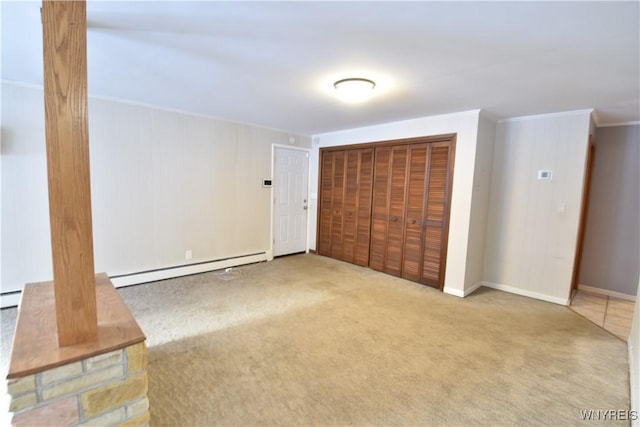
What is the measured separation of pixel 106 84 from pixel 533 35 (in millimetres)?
3514

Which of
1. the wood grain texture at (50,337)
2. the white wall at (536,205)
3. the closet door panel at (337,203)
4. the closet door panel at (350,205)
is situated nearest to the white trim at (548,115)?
the white wall at (536,205)

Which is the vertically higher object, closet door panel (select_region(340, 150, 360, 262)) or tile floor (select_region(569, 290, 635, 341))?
closet door panel (select_region(340, 150, 360, 262))

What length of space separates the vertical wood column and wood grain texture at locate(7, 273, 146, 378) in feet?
0.21

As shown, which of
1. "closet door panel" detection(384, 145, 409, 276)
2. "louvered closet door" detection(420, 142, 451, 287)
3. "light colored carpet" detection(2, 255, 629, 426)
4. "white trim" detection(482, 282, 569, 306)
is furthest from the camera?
"closet door panel" detection(384, 145, 409, 276)

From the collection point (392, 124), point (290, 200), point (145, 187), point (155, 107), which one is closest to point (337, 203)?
point (290, 200)

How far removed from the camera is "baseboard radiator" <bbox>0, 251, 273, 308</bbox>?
3021 millimetres

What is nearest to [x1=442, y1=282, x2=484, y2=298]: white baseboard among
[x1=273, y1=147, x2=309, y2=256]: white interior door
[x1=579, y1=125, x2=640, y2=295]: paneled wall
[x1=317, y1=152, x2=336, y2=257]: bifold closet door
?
[x1=579, y1=125, x2=640, y2=295]: paneled wall

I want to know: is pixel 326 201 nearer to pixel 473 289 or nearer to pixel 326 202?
pixel 326 202

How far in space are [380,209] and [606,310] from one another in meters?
2.84

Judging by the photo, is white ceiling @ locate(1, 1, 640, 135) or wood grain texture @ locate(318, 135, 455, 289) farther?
wood grain texture @ locate(318, 135, 455, 289)

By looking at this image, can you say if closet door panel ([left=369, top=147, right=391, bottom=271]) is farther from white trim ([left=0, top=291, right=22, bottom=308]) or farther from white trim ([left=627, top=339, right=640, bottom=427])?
white trim ([left=0, top=291, right=22, bottom=308])

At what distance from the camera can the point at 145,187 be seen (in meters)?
3.74

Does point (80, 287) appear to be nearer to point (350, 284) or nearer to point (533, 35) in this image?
point (533, 35)

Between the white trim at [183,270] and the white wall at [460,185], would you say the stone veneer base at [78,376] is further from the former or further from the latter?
the white wall at [460,185]
